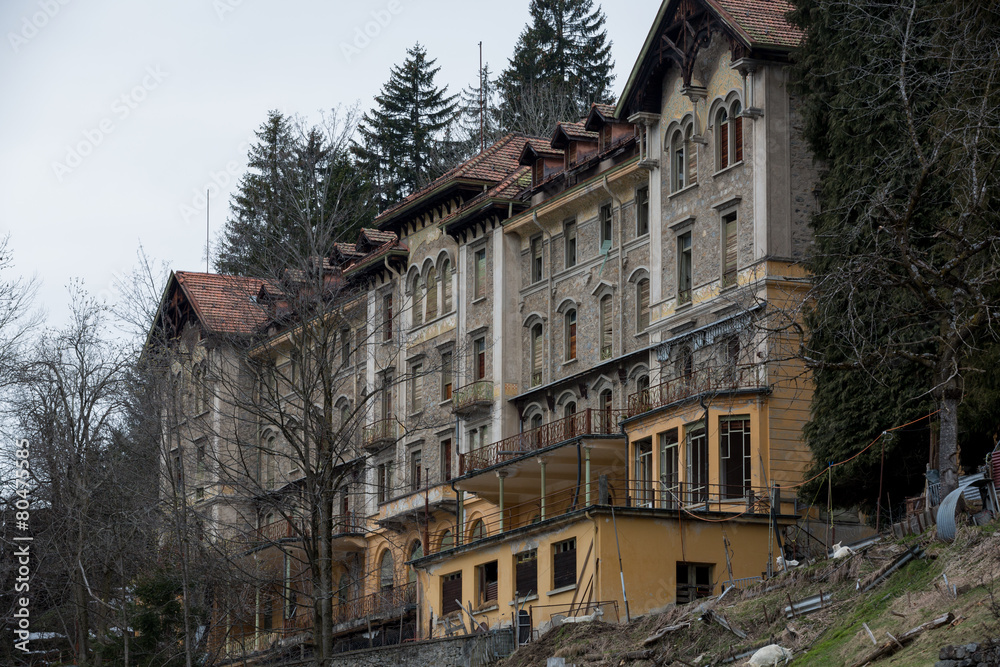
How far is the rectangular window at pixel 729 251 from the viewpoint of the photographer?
42906mm

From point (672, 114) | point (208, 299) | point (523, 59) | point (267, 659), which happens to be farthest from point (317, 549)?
point (523, 59)

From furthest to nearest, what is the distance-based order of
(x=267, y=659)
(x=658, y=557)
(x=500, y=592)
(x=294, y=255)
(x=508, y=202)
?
(x=508, y=202) < (x=267, y=659) < (x=500, y=592) < (x=658, y=557) < (x=294, y=255)

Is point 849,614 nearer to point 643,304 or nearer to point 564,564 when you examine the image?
point 564,564

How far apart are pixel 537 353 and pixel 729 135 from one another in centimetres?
1212

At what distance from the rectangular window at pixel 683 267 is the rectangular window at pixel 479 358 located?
11444mm

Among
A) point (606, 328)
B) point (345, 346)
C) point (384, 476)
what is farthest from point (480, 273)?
point (345, 346)

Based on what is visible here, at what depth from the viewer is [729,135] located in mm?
43594

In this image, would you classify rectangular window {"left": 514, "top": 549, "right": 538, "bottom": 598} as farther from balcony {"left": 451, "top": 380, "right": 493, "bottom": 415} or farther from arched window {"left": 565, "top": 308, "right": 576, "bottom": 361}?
balcony {"left": 451, "top": 380, "right": 493, "bottom": 415}

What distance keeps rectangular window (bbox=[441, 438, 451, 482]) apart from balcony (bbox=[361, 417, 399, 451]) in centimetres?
233

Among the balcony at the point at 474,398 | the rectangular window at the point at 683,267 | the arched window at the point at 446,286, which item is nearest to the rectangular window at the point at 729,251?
the rectangular window at the point at 683,267

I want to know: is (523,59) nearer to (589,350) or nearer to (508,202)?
(508,202)

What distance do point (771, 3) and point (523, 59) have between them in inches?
1507

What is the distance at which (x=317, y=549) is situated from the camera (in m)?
36.7

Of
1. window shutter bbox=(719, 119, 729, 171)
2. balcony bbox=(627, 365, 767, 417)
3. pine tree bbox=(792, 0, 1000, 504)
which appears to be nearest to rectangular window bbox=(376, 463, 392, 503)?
balcony bbox=(627, 365, 767, 417)
